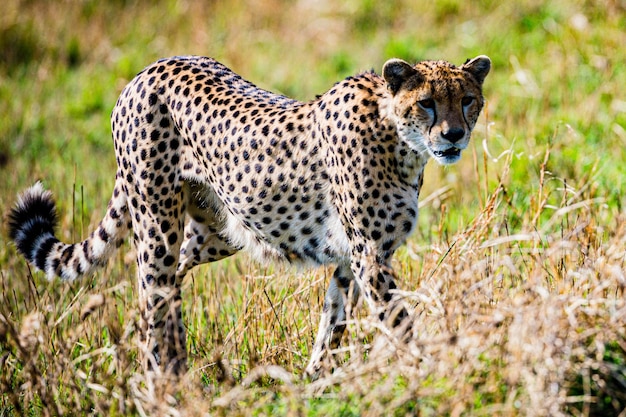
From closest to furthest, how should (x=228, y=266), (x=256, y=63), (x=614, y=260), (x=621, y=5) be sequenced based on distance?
1. (x=614, y=260)
2. (x=228, y=266)
3. (x=621, y=5)
4. (x=256, y=63)

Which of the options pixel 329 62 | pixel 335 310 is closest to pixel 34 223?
pixel 335 310

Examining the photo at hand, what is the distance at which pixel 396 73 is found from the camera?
135 inches

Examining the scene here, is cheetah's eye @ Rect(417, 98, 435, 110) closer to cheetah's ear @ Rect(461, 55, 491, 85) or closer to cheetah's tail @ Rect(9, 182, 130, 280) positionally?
cheetah's ear @ Rect(461, 55, 491, 85)

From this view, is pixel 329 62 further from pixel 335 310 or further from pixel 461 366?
pixel 461 366

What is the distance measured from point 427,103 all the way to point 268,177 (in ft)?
2.47

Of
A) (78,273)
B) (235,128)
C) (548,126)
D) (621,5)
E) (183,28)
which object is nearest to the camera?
(235,128)

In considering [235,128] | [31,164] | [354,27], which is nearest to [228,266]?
[235,128]

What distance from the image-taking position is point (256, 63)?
8.47 metres

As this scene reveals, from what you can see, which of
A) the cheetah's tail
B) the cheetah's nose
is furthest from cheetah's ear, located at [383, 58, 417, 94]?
the cheetah's tail

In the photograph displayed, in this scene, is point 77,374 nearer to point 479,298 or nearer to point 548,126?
point 479,298

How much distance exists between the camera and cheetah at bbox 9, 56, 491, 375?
347 centimetres

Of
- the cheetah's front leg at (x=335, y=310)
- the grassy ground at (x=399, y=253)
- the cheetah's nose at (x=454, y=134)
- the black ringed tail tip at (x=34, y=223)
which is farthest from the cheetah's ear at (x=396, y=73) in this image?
the black ringed tail tip at (x=34, y=223)

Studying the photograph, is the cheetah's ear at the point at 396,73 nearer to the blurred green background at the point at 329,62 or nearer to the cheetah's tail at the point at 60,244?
the cheetah's tail at the point at 60,244

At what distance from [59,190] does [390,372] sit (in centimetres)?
394
